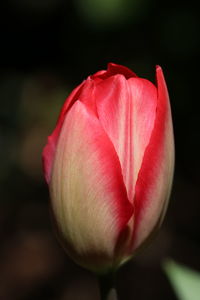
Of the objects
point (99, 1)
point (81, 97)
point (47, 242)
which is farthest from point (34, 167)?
point (81, 97)

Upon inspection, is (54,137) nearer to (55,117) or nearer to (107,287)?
(107,287)

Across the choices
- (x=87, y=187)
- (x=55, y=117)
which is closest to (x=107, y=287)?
(x=87, y=187)

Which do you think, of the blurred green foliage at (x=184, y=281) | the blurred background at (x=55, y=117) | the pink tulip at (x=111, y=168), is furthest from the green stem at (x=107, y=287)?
the blurred background at (x=55, y=117)

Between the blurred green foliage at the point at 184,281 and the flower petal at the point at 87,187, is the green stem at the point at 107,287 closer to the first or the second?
the flower petal at the point at 87,187

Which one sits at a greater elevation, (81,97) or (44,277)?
(81,97)

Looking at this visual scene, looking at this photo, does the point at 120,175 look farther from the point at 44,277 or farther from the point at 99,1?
the point at 44,277

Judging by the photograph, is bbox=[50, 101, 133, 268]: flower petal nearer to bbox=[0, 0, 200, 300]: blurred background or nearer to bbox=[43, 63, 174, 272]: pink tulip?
bbox=[43, 63, 174, 272]: pink tulip

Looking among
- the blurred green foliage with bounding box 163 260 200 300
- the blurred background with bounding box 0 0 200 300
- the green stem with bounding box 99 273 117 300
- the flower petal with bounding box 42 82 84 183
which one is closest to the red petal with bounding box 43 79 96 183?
the flower petal with bounding box 42 82 84 183
